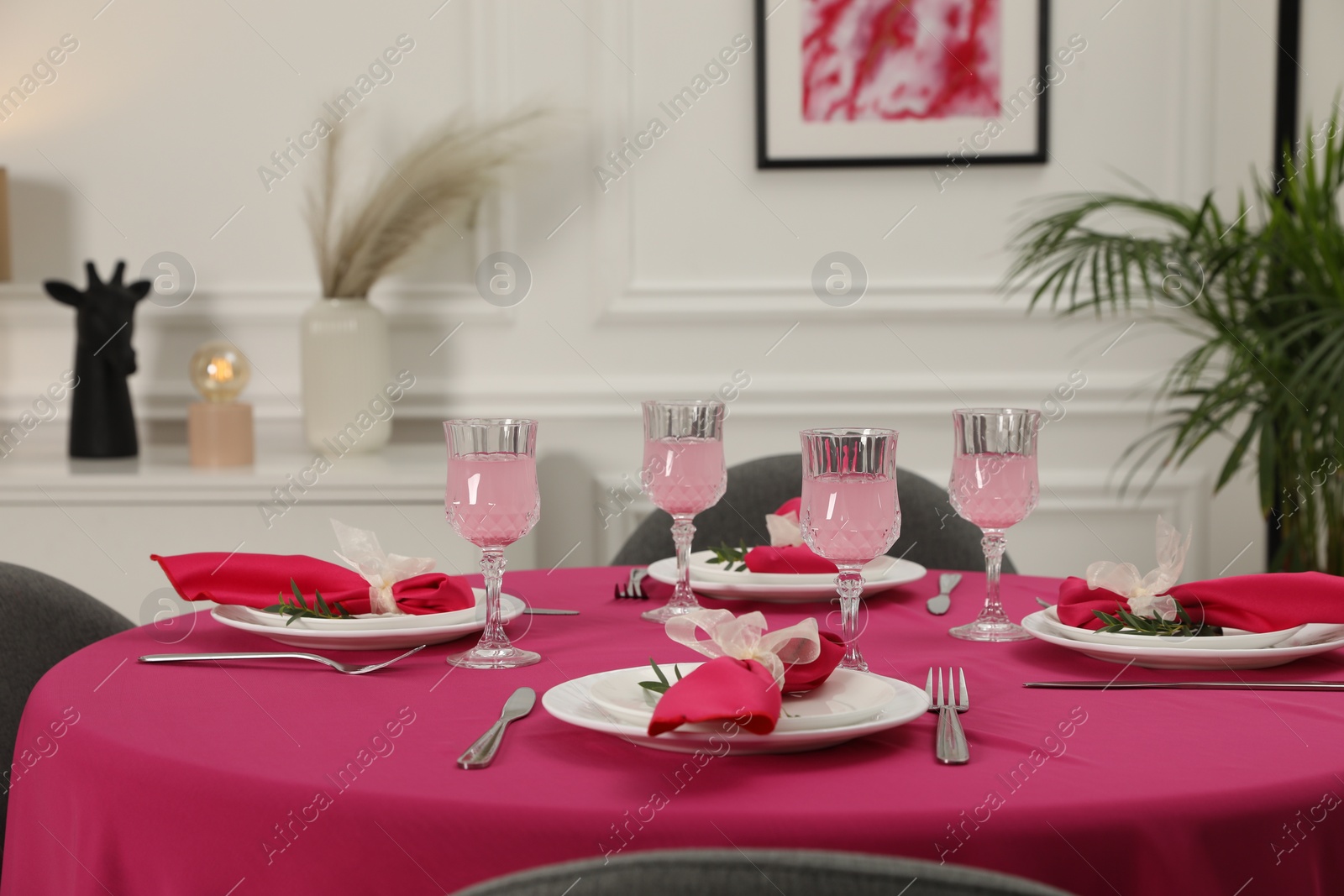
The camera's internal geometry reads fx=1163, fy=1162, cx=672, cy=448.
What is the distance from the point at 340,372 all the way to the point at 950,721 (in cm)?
194

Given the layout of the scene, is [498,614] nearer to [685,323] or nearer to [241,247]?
[685,323]

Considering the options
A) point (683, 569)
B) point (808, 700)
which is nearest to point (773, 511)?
point (683, 569)

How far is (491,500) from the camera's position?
1119 millimetres

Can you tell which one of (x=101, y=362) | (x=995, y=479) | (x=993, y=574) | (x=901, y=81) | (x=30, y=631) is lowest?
(x=30, y=631)

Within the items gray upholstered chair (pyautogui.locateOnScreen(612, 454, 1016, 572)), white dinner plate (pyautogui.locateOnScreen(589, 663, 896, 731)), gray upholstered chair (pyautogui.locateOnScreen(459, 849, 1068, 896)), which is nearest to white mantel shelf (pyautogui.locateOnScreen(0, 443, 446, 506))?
gray upholstered chair (pyautogui.locateOnScreen(612, 454, 1016, 572))

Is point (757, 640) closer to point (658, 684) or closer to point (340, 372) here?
point (658, 684)

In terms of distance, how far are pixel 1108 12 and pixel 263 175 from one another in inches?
78.8

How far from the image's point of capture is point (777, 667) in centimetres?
86

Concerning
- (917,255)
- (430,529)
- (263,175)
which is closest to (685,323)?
(917,255)

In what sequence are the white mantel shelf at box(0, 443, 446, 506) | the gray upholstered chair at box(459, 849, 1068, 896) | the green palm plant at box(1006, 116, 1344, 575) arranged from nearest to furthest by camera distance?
the gray upholstered chair at box(459, 849, 1068, 896) → the green palm plant at box(1006, 116, 1344, 575) → the white mantel shelf at box(0, 443, 446, 506)

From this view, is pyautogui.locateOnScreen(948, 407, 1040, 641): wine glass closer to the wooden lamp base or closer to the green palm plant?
the green palm plant

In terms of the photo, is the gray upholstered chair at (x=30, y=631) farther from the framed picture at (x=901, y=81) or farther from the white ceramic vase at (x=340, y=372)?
the framed picture at (x=901, y=81)

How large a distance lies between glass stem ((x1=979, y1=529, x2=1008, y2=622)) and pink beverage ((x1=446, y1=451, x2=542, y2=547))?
19.2 inches

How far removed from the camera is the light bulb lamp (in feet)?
8.15
